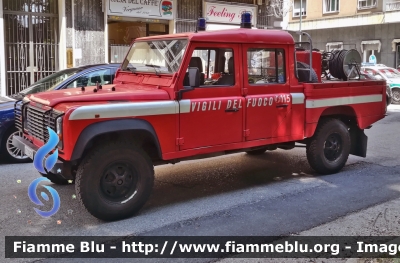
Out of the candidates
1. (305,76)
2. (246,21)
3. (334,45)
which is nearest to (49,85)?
(246,21)

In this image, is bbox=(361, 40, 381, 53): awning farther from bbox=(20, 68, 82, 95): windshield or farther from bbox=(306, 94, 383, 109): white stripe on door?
bbox=(20, 68, 82, 95): windshield

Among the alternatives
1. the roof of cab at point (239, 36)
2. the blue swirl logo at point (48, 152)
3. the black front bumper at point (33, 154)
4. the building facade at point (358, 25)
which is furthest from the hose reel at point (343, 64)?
the building facade at point (358, 25)

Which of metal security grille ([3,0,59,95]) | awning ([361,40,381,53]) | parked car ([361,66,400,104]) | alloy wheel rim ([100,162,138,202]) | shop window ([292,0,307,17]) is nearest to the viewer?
alloy wheel rim ([100,162,138,202])

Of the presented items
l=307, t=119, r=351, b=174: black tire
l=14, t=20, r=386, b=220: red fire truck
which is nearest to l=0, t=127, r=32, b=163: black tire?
l=14, t=20, r=386, b=220: red fire truck

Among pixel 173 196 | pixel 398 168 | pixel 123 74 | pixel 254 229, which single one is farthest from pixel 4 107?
pixel 398 168

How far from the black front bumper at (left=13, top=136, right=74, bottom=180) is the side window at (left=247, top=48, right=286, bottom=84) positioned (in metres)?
2.63

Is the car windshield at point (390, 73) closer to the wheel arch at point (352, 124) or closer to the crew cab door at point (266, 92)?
the wheel arch at point (352, 124)

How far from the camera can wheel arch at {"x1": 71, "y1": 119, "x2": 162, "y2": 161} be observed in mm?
4781

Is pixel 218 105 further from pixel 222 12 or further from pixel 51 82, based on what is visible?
pixel 222 12

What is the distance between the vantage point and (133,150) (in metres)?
5.22

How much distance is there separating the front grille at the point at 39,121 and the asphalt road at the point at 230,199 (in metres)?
0.95

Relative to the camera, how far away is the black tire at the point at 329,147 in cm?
705

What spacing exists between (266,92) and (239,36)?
0.84 metres

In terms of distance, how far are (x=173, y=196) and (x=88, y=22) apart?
31.5 feet
